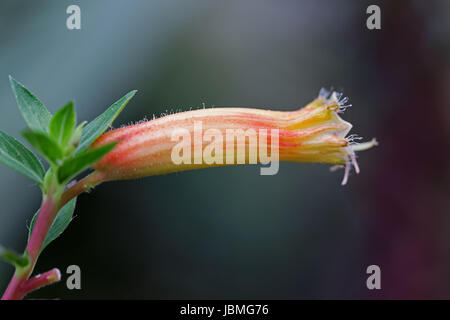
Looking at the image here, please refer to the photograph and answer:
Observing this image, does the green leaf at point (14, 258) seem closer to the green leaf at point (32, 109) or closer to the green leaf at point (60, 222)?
the green leaf at point (60, 222)

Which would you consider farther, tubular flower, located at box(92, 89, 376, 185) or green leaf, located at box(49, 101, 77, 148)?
tubular flower, located at box(92, 89, 376, 185)

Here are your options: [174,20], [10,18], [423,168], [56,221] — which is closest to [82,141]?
[56,221]

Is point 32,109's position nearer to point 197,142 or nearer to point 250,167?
point 197,142

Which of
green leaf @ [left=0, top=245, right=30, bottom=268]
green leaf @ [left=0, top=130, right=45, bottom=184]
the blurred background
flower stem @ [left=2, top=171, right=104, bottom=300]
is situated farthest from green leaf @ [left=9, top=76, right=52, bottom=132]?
the blurred background

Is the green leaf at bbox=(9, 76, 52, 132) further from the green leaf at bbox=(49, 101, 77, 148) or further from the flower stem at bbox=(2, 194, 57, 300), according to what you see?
the flower stem at bbox=(2, 194, 57, 300)

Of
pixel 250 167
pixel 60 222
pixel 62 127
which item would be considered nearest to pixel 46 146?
pixel 62 127

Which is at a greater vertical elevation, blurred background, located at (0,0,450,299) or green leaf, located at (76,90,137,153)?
blurred background, located at (0,0,450,299)

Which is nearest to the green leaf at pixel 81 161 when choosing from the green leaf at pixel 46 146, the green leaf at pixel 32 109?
the green leaf at pixel 46 146
